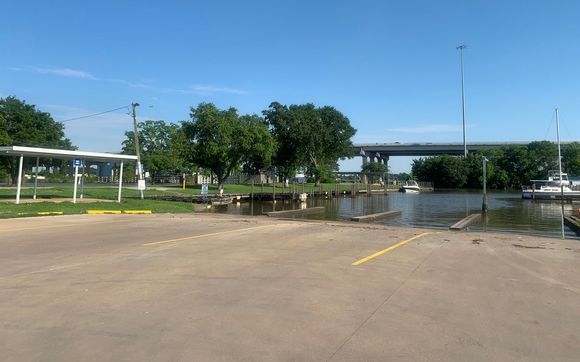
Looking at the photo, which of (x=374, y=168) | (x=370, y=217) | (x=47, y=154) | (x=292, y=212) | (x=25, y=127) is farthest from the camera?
(x=374, y=168)

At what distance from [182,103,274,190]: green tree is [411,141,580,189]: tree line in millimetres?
88590

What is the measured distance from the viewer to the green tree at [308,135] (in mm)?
91000

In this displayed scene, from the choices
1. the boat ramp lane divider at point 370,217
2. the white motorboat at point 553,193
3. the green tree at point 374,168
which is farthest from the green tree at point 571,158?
the boat ramp lane divider at point 370,217

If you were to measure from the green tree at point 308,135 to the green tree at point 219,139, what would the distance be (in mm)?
27597

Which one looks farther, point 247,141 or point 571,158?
point 571,158

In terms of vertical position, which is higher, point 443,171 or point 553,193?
point 443,171

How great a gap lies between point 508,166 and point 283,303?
14084 centimetres

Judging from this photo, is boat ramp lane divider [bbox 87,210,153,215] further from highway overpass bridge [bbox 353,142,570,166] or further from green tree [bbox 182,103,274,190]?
highway overpass bridge [bbox 353,142,570,166]

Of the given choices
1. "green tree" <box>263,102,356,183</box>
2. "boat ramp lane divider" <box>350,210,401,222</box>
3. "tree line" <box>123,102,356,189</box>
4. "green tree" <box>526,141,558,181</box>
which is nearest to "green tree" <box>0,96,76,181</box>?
"tree line" <box>123,102,356,189</box>

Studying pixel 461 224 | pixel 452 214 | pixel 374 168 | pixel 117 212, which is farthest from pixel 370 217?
pixel 374 168

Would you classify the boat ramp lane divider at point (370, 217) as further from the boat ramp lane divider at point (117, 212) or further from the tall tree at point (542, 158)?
the tall tree at point (542, 158)

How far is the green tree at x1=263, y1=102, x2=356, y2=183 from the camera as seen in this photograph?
299 feet

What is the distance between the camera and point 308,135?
295ft

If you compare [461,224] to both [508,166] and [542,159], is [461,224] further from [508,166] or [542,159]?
[508,166]
